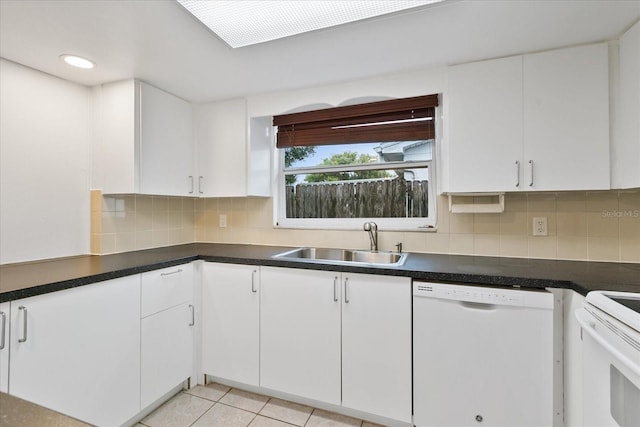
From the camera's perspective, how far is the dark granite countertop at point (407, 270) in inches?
51.7

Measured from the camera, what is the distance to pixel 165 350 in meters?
1.86

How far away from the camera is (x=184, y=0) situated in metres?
1.24

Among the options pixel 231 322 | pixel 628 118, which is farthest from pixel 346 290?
pixel 628 118

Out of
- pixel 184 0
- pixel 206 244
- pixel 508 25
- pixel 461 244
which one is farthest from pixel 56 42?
pixel 461 244

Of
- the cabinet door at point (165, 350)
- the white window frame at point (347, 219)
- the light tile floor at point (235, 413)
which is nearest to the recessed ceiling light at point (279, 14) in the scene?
the white window frame at point (347, 219)

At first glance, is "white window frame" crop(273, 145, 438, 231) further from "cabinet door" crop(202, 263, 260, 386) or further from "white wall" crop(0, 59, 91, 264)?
"white wall" crop(0, 59, 91, 264)

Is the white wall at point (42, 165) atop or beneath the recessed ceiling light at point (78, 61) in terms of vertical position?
beneath

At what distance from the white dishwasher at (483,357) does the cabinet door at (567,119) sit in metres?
0.69

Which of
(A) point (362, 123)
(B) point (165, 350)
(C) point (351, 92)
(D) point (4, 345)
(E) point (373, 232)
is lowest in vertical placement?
(B) point (165, 350)

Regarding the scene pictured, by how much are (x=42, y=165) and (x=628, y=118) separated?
323 cm

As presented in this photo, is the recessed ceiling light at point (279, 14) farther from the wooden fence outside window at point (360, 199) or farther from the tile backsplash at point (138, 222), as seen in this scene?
the tile backsplash at point (138, 222)

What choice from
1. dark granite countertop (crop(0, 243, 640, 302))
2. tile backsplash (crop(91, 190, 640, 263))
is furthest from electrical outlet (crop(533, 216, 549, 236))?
dark granite countertop (crop(0, 243, 640, 302))

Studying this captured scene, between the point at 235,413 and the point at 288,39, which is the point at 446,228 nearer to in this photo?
the point at 288,39

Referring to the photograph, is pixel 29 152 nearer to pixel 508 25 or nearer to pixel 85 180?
pixel 85 180
